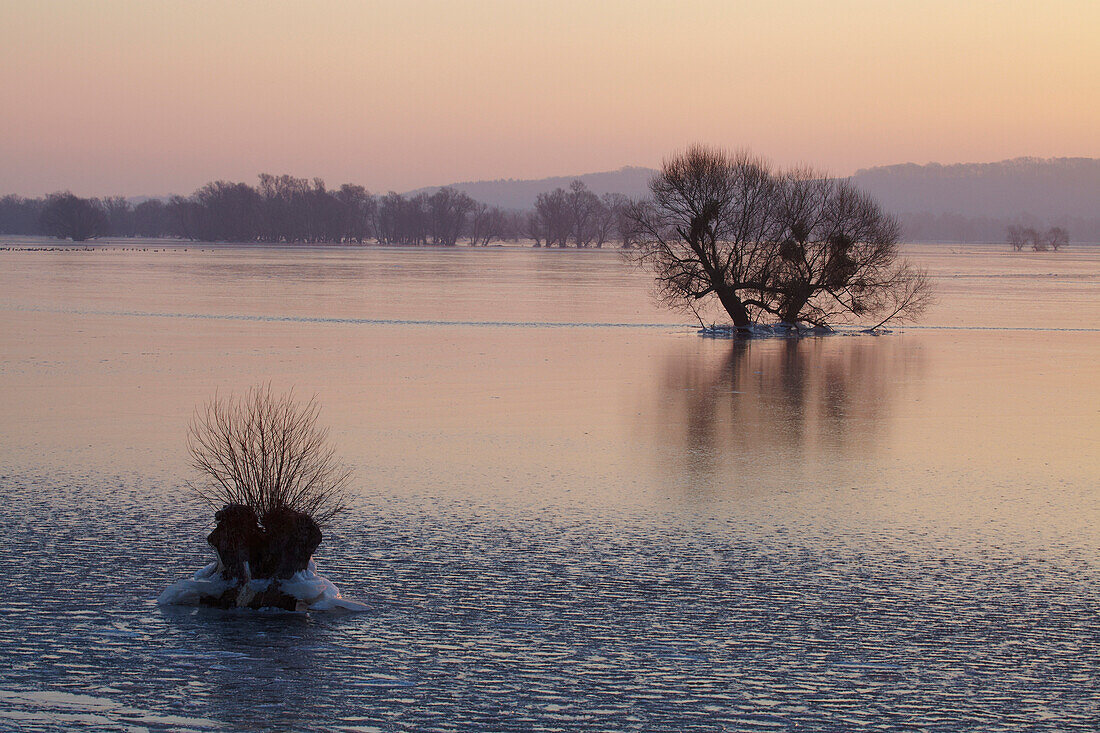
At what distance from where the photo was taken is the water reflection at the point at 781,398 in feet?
57.3

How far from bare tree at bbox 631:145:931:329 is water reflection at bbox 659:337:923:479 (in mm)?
5847

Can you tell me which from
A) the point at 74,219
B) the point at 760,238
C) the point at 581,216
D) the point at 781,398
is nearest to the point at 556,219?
the point at 581,216

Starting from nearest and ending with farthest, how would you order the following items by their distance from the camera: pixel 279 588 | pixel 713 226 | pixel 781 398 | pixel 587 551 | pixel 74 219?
pixel 279 588 < pixel 587 551 < pixel 781 398 < pixel 713 226 < pixel 74 219

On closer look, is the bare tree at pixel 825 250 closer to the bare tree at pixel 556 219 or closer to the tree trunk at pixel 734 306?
the tree trunk at pixel 734 306

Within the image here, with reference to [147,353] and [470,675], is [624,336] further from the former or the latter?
[470,675]

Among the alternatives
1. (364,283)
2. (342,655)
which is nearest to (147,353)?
(342,655)

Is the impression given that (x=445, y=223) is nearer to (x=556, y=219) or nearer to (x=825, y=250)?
(x=556, y=219)

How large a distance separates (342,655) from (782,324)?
3352 centimetres

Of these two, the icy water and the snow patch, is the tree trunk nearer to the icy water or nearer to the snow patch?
the icy water

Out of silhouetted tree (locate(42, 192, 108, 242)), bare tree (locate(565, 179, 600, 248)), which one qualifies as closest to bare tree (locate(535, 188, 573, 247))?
bare tree (locate(565, 179, 600, 248))

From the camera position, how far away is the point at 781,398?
74.3 feet

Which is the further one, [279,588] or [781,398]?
[781,398]

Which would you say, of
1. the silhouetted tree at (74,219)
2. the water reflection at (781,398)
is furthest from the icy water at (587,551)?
the silhouetted tree at (74,219)

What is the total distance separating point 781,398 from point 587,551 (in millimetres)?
12016
